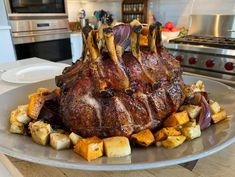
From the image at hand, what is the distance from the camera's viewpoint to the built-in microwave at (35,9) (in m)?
2.11

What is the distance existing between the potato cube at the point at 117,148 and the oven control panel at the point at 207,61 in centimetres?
112

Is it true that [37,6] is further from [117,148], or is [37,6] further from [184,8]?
[117,148]

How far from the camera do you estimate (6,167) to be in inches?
19.6

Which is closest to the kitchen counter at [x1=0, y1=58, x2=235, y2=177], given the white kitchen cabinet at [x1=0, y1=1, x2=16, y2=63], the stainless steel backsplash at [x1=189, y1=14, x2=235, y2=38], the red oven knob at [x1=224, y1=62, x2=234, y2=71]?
the red oven knob at [x1=224, y1=62, x2=234, y2=71]

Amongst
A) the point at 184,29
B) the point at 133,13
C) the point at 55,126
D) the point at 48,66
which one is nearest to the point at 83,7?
the point at 133,13

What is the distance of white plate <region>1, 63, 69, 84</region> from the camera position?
0.89 metres

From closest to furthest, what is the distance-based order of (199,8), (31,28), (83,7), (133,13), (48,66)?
1. (48,66)
2. (199,8)
3. (31,28)
4. (133,13)
5. (83,7)

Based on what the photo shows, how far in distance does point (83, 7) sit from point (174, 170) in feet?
9.85

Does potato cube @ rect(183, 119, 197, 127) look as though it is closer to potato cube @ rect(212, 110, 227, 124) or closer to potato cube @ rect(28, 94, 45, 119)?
potato cube @ rect(212, 110, 227, 124)

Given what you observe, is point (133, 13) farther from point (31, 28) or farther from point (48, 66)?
point (48, 66)

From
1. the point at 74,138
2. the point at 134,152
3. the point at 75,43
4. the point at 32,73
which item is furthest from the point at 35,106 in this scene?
the point at 75,43

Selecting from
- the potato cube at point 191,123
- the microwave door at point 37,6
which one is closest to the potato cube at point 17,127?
the potato cube at point 191,123

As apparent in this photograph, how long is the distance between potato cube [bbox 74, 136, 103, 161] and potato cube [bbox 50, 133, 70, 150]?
28 millimetres

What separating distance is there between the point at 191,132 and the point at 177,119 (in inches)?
1.9
